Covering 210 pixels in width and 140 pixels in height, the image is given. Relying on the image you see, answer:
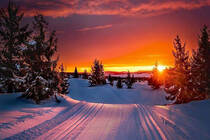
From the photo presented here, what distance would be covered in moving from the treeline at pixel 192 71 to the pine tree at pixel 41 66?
19.3 m

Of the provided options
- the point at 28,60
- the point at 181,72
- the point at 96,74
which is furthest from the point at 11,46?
the point at 96,74

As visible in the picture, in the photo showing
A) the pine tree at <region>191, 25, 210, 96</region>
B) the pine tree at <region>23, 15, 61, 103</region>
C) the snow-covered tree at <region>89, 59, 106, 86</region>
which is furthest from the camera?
the snow-covered tree at <region>89, 59, 106, 86</region>

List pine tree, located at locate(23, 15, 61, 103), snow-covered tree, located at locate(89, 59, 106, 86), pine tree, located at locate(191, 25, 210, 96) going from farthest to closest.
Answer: snow-covered tree, located at locate(89, 59, 106, 86)
pine tree, located at locate(191, 25, 210, 96)
pine tree, located at locate(23, 15, 61, 103)

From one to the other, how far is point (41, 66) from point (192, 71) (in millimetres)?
23165

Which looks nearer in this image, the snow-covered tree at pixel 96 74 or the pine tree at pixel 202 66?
the pine tree at pixel 202 66

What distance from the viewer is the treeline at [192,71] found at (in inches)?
857

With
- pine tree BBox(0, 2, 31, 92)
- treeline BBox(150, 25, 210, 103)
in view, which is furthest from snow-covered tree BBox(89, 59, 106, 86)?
pine tree BBox(0, 2, 31, 92)

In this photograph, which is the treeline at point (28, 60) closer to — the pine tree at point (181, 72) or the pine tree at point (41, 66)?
the pine tree at point (41, 66)

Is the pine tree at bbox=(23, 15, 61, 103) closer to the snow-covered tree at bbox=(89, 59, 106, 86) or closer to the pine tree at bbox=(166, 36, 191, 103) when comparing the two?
the pine tree at bbox=(166, 36, 191, 103)

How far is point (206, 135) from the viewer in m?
6.33

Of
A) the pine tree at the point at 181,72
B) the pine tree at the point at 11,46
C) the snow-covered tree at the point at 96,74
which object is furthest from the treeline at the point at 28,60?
the snow-covered tree at the point at 96,74

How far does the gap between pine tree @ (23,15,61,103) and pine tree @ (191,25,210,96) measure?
21.4m

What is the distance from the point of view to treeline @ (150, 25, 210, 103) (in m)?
21.8

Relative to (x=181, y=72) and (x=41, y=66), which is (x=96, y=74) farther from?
(x=41, y=66)
